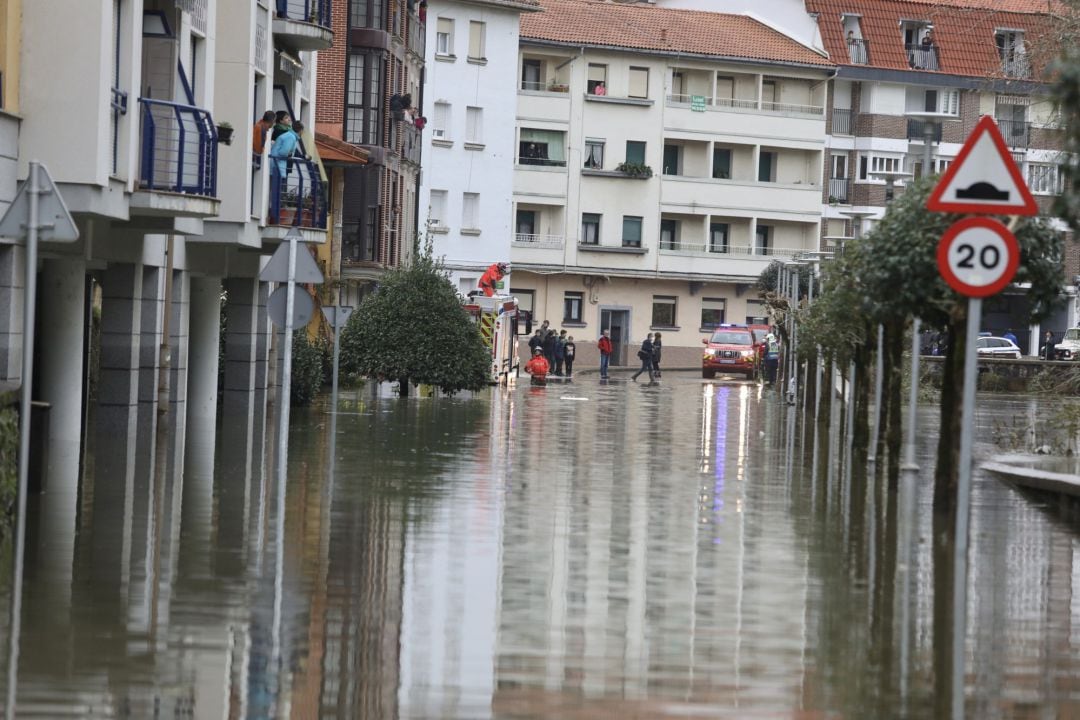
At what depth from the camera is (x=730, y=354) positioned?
77.1 metres

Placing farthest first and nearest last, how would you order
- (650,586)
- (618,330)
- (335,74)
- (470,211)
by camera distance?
(618,330), (470,211), (335,74), (650,586)

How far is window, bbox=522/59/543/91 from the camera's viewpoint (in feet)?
290

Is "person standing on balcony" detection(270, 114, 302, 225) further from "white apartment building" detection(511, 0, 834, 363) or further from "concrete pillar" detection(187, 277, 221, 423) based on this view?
"white apartment building" detection(511, 0, 834, 363)

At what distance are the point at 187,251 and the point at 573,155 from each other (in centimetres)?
5757

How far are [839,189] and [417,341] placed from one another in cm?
4995

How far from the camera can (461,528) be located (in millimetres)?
16484

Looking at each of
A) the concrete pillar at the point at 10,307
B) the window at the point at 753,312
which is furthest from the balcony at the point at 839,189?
the concrete pillar at the point at 10,307

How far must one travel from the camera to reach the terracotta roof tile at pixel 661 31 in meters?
88.9

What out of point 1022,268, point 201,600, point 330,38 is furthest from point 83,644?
point 330,38

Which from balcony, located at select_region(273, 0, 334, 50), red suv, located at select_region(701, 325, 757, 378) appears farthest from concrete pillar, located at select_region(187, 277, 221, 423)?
red suv, located at select_region(701, 325, 757, 378)

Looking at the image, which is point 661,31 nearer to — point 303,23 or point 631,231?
Result: point 631,231

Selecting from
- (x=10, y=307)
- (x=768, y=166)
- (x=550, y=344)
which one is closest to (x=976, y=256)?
(x=10, y=307)

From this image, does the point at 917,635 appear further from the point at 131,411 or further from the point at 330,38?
the point at 330,38

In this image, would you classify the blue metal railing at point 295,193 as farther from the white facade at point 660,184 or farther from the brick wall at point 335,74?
the white facade at point 660,184
